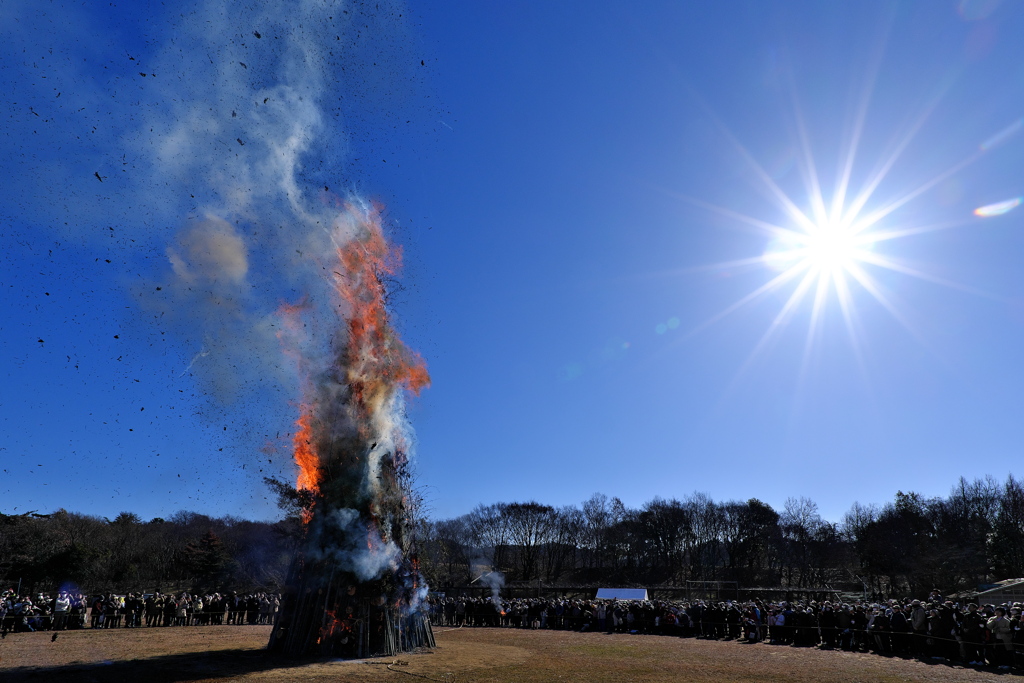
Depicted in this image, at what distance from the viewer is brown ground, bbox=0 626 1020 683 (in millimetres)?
14734

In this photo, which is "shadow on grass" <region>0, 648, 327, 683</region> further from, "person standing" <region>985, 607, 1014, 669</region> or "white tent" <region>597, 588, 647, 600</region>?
"white tent" <region>597, 588, 647, 600</region>

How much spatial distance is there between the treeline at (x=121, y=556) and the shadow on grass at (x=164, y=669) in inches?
1080

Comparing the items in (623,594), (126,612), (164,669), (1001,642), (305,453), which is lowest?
(623,594)

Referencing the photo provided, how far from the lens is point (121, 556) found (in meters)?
57.2

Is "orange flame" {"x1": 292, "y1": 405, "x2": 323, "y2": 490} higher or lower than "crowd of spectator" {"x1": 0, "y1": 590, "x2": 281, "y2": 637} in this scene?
higher

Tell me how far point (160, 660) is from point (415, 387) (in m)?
11.4

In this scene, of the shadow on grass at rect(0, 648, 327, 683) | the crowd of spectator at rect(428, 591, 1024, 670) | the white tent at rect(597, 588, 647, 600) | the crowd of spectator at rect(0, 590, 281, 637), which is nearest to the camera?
the shadow on grass at rect(0, 648, 327, 683)

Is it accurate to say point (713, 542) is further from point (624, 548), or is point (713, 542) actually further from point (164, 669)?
point (164, 669)

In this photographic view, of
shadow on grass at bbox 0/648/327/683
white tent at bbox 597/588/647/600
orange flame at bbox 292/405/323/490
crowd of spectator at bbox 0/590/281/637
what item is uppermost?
orange flame at bbox 292/405/323/490

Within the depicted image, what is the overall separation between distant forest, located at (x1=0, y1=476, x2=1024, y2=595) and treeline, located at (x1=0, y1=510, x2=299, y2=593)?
0.40ft

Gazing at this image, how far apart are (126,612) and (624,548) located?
6590 cm

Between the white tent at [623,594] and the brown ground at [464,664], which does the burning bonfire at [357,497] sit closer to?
the brown ground at [464,664]

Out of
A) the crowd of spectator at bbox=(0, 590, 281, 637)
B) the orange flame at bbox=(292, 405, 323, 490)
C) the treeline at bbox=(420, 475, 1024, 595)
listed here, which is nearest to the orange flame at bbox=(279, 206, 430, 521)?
the orange flame at bbox=(292, 405, 323, 490)

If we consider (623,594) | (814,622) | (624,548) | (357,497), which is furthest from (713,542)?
(357,497)
